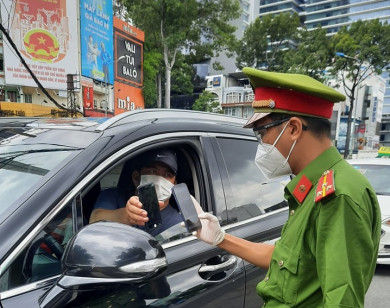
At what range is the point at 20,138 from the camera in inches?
62.7

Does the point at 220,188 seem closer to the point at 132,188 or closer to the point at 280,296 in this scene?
the point at 132,188

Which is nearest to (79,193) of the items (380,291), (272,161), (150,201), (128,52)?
(150,201)

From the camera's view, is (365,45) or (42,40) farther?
(365,45)

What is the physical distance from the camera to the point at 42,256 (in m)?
1.14

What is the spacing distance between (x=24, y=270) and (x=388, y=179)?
568 cm

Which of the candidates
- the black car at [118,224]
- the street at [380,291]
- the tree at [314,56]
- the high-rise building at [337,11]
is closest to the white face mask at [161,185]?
the black car at [118,224]

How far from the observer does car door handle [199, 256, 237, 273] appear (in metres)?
1.53

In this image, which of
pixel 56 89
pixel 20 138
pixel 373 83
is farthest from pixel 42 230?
pixel 373 83

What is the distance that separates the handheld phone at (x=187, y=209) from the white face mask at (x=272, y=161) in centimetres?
35

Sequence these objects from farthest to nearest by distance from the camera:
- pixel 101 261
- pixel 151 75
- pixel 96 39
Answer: pixel 151 75, pixel 96 39, pixel 101 261

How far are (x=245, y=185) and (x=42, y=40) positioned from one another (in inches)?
834

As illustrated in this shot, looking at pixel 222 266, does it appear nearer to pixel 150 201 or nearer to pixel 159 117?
pixel 150 201

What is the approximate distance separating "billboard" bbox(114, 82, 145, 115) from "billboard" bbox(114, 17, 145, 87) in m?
0.51

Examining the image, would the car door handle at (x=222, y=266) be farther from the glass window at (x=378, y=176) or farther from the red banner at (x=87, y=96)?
the red banner at (x=87, y=96)
